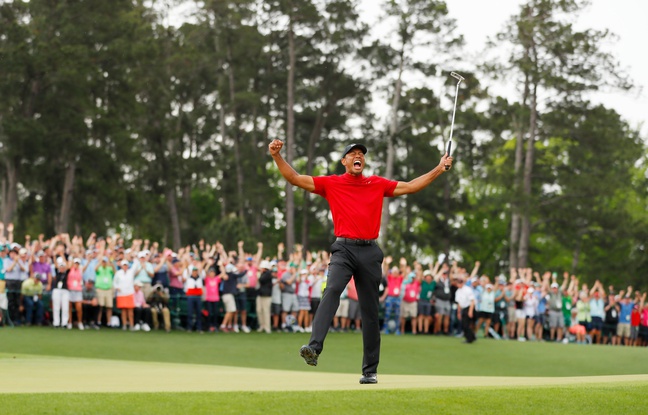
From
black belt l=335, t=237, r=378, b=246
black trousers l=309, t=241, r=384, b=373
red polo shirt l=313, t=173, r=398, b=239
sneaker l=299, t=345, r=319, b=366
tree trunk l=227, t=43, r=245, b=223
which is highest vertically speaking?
tree trunk l=227, t=43, r=245, b=223

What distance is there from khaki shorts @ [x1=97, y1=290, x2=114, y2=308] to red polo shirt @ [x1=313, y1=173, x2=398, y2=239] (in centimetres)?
1637

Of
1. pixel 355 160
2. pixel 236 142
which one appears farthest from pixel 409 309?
pixel 236 142

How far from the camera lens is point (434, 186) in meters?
66.7

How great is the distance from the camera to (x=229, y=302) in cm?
2777

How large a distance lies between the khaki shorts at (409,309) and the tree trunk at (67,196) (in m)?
23.9

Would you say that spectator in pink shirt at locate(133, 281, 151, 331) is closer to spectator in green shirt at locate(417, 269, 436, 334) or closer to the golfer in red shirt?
spectator in green shirt at locate(417, 269, 436, 334)

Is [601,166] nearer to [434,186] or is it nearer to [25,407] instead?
[434,186]

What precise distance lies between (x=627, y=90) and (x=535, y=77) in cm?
453

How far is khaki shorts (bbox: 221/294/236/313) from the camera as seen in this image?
27641 mm

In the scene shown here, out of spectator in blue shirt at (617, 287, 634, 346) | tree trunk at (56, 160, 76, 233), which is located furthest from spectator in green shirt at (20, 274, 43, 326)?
tree trunk at (56, 160, 76, 233)

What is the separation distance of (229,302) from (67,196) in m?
25.8

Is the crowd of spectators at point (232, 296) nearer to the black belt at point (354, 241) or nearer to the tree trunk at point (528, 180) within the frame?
the black belt at point (354, 241)

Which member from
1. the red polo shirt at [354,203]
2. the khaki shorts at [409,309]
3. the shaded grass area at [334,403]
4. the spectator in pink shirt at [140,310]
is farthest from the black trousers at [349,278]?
the khaki shorts at [409,309]

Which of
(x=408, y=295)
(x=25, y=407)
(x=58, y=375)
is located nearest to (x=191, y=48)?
(x=408, y=295)
